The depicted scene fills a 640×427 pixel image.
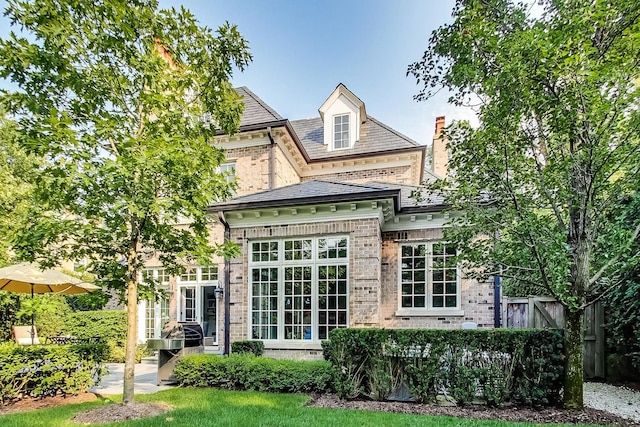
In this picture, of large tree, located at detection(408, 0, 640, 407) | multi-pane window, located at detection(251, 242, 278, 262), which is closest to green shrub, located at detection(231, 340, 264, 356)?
multi-pane window, located at detection(251, 242, 278, 262)

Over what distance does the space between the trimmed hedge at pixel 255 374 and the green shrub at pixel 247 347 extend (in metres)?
0.92

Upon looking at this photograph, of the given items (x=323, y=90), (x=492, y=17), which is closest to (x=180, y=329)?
(x=492, y=17)

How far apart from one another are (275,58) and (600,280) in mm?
10259

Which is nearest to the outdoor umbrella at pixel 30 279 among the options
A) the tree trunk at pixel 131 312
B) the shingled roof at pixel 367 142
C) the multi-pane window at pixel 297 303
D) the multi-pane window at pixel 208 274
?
the tree trunk at pixel 131 312

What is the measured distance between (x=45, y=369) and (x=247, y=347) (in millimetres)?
3682

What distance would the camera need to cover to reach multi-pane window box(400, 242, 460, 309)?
945 centimetres

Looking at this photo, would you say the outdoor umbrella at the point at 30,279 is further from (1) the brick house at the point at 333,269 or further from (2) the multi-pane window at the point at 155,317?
(2) the multi-pane window at the point at 155,317

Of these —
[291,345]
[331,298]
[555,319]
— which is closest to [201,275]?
[291,345]

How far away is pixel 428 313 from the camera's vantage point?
31.0ft

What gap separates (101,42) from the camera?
207 inches

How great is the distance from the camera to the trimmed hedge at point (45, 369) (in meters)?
5.91

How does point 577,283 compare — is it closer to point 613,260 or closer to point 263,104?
point 613,260

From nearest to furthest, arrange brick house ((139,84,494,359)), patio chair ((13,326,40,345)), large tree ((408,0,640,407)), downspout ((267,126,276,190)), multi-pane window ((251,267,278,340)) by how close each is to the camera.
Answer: large tree ((408,0,640,407)) → brick house ((139,84,494,359)) → multi-pane window ((251,267,278,340)) → patio chair ((13,326,40,345)) → downspout ((267,126,276,190))

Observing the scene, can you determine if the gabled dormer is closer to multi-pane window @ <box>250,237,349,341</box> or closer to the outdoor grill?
multi-pane window @ <box>250,237,349,341</box>
